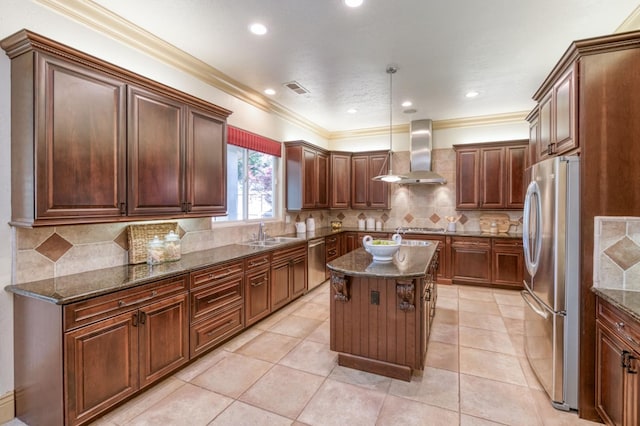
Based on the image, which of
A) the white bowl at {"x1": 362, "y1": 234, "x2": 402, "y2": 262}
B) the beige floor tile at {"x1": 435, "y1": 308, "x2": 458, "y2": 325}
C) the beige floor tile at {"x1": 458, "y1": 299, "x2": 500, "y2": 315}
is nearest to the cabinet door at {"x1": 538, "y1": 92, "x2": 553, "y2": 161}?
the white bowl at {"x1": 362, "y1": 234, "x2": 402, "y2": 262}

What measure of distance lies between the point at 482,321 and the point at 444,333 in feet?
2.25

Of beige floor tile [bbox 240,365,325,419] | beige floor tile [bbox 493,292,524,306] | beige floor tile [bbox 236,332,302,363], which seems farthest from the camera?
beige floor tile [bbox 493,292,524,306]

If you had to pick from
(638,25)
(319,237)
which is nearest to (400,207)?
(319,237)

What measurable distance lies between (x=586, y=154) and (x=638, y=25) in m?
1.56

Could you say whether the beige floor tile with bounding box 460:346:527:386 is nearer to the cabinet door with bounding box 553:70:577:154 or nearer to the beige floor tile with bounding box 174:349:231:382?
the cabinet door with bounding box 553:70:577:154

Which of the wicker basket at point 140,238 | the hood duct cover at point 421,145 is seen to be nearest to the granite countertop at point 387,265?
the wicker basket at point 140,238

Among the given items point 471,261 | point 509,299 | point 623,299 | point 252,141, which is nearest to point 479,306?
point 509,299

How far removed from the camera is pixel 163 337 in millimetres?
2369

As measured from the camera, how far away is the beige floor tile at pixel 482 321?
3543 mm

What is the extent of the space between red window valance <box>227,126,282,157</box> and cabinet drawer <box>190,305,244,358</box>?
6.84 feet

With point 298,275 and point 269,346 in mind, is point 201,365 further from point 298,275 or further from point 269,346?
point 298,275

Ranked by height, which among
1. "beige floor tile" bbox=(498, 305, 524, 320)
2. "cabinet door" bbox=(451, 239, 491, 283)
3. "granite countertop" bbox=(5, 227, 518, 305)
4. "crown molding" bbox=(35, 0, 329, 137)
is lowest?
"beige floor tile" bbox=(498, 305, 524, 320)

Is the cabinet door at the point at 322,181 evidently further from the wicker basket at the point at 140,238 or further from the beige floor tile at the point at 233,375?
the beige floor tile at the point at 233,375

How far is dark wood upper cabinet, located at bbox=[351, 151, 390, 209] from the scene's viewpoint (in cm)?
605
